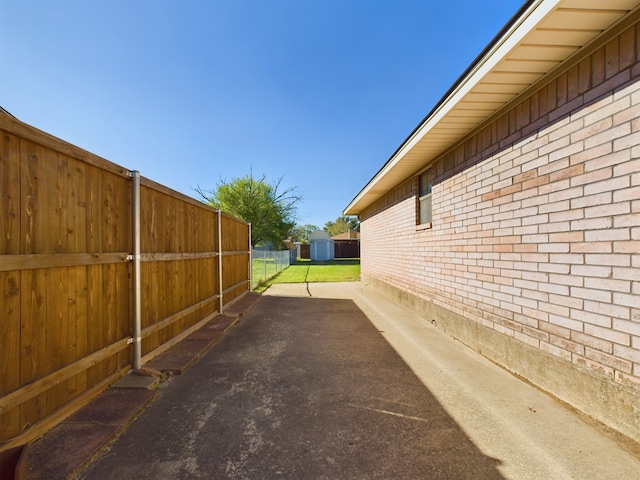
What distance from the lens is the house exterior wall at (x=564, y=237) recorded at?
2156 millimetres

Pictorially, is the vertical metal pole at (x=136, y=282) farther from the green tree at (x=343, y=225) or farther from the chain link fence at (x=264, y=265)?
the green tree at (x=343, y=225)

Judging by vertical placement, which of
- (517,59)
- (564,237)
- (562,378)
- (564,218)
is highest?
(517,59)

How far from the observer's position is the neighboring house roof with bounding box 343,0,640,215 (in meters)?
2.11

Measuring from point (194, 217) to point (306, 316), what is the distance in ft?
10.6

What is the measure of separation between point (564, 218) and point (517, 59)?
1.62 meters

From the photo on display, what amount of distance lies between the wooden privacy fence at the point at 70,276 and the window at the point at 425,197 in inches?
200

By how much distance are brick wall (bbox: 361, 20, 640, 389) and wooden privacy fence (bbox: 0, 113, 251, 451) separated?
172 inches

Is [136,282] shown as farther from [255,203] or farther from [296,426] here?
[255,203]

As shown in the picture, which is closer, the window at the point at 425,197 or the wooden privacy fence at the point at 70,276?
the wooden privacy fence at the point at 70,276

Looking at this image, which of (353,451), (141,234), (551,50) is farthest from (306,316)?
(551,50)

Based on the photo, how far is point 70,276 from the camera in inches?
88.0

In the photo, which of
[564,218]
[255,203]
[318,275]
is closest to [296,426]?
[564,218]

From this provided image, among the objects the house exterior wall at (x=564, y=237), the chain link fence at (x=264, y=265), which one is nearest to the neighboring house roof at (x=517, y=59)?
the house exterior wall at (x=564, y=237)

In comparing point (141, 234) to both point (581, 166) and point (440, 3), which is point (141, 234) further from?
point (440, 3)
